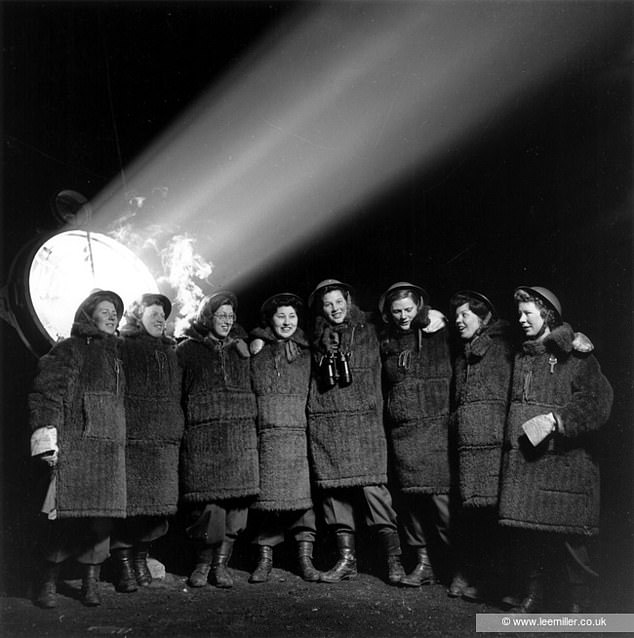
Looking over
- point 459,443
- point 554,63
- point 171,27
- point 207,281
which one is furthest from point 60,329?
point 554,63

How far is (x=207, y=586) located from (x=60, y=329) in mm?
1869

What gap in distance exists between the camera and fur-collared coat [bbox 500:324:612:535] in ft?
13.3

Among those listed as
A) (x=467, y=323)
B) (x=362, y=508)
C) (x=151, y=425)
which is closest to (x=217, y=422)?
(x=151, y=425)

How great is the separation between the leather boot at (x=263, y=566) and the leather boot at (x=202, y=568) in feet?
0.94

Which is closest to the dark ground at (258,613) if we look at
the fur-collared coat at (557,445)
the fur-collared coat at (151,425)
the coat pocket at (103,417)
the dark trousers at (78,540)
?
the dark trousers at (78,540)

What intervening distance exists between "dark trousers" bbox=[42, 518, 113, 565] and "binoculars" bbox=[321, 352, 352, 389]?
Result: 1.60 meters

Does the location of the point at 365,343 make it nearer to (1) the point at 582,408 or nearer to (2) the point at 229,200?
(1) the point at 582,408

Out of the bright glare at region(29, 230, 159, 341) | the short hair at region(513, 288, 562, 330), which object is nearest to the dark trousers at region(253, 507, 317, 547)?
the bright glare at region(29, 230, 159, 341)

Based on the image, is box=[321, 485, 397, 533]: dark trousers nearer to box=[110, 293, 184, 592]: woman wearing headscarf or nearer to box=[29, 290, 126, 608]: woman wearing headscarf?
box=[110, 293, 184, 592]: woman wearing headscarf

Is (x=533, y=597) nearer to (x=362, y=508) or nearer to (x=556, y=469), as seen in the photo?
(x=556, y=469)

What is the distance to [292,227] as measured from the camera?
19.7 ft

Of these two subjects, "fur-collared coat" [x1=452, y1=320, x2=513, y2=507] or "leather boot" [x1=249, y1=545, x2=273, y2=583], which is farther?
"leather boot" [x1=249, y1=545, x2=273, y2=583]

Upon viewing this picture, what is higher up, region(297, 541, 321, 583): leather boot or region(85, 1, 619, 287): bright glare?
region(85, 1, 619, 287): bright glare

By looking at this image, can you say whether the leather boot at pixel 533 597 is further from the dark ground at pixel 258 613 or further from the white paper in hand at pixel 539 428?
the white paper in hand at pixel 539 428
